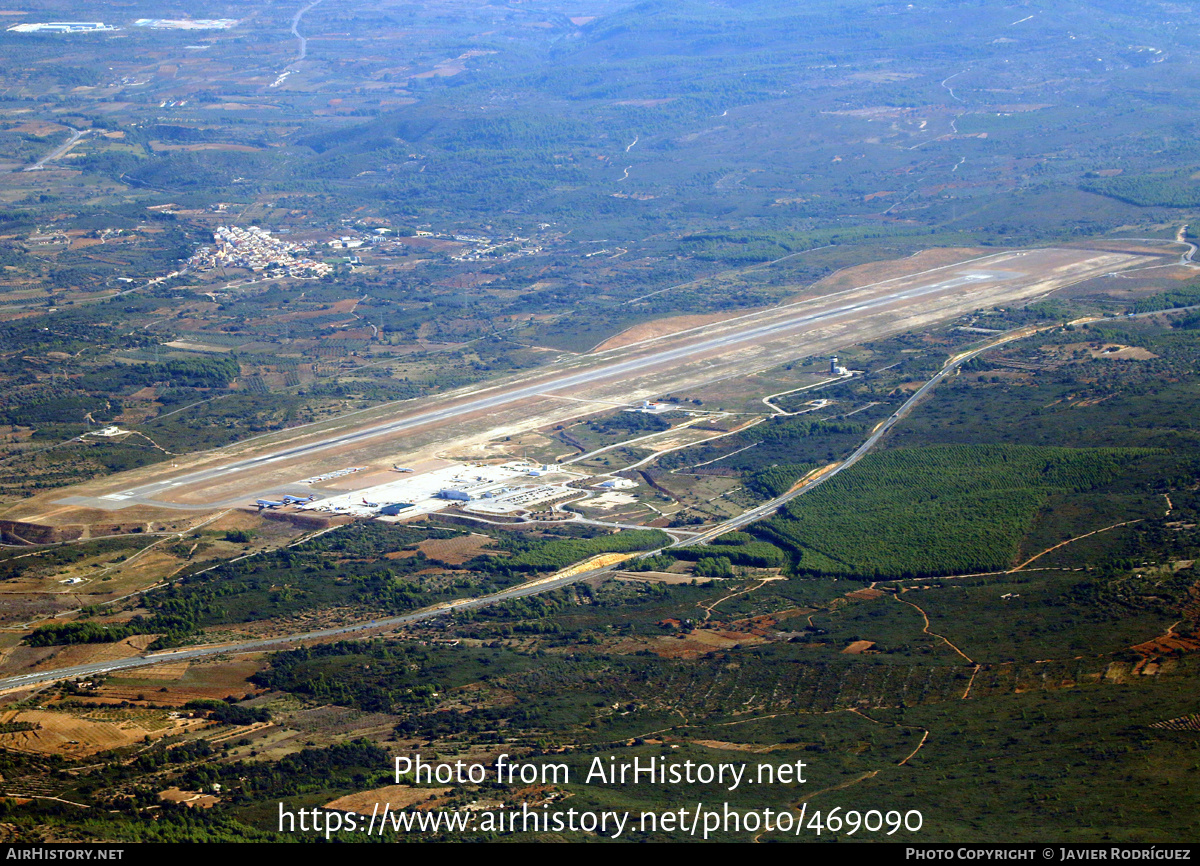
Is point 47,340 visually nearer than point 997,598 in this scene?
No

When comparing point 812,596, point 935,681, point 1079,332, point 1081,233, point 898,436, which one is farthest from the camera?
point 1081,233

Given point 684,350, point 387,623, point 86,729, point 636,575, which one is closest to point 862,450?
point 636,575

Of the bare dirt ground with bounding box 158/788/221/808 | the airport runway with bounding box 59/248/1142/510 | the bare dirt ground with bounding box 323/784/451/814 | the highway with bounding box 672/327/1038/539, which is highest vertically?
the bare dirt ground with bounding box 158/788/221/808

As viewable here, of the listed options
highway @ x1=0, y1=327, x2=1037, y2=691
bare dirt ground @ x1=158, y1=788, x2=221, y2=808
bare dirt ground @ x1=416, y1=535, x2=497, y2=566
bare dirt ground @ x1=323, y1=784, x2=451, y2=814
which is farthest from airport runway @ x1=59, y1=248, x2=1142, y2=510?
bare dirt ground @ x1=323, y1=784, x2=451, y2=814

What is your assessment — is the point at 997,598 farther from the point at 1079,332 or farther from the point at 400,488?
the point at 1079,332

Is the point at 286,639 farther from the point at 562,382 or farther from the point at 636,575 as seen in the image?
the point at 562,382

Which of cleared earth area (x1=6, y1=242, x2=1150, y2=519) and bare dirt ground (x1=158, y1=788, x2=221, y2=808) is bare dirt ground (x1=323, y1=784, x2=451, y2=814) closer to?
bare dirt ground (x1=158, y1=788, x2=221, y2=808)

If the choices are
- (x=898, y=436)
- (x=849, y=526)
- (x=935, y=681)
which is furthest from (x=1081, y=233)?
(x=935, y=681)

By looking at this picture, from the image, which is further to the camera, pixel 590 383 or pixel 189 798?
pixel 590 383

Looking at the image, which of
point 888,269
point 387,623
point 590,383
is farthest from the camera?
point 888,269
